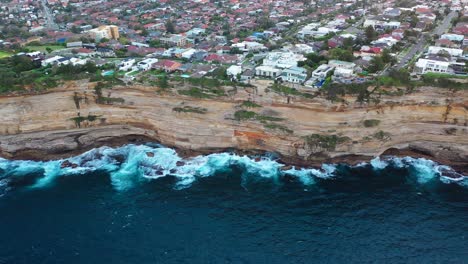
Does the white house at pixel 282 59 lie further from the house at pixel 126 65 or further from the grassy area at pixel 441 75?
the house at pixel 126 65

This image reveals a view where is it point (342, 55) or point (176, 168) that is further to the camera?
point (342, 55)

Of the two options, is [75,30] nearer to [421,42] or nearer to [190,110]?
[190,110]

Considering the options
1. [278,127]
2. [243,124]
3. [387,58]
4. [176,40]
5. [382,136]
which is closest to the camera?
[382,136]

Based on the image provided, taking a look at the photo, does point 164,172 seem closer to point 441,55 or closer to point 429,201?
point 429,201

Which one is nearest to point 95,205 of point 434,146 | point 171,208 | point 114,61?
point 171,208

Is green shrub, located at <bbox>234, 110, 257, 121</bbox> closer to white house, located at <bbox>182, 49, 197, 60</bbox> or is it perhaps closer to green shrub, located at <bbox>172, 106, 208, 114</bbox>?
green shrub, located at <bbox>172, 106, 208, 114</bbox>

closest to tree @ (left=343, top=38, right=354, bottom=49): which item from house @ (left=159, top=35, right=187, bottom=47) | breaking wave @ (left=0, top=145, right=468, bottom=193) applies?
breaking wave @ (left=0, top=145, right=468, bottom=193)

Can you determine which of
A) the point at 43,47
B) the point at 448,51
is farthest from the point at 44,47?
the point at 448,51
